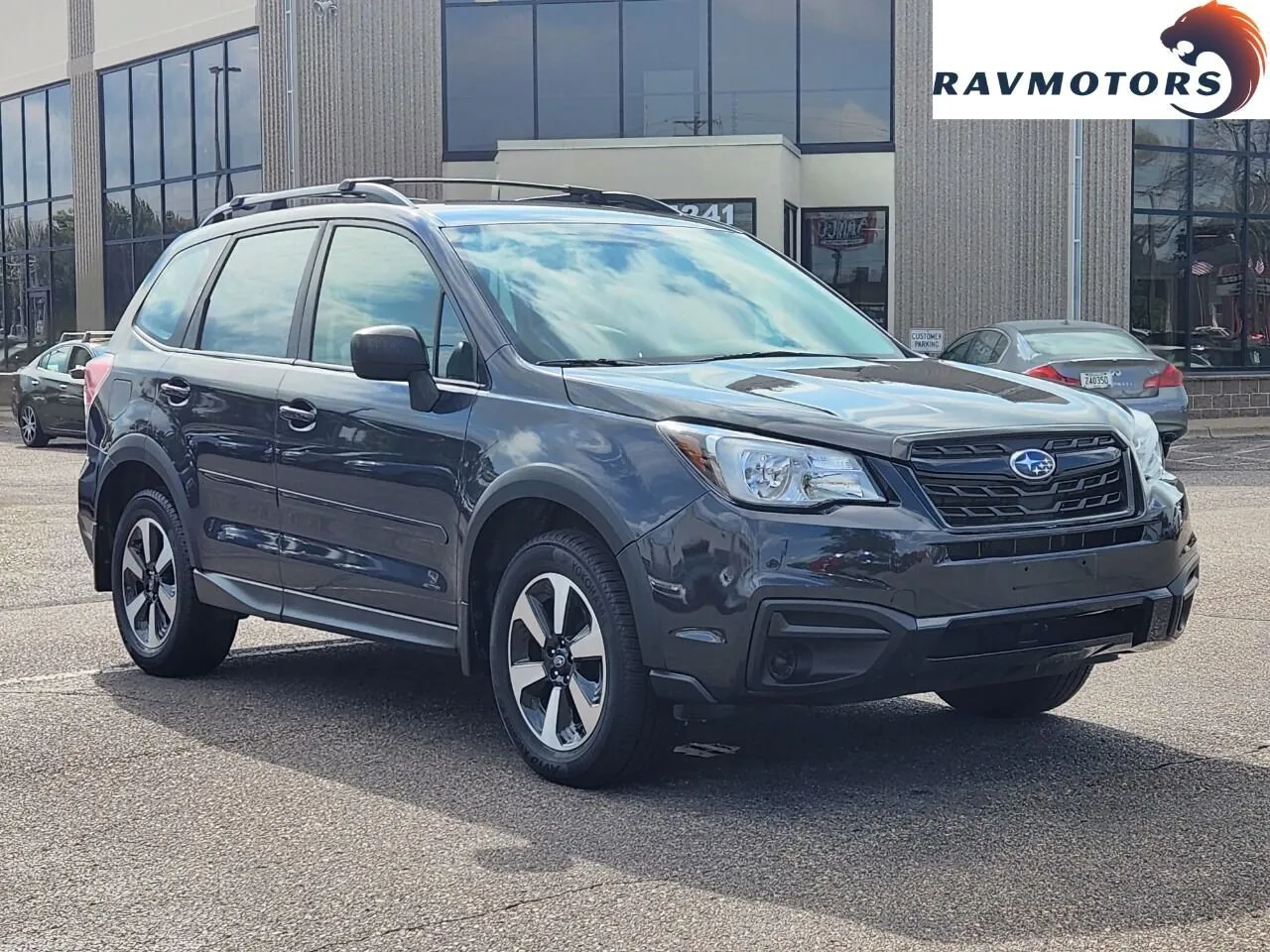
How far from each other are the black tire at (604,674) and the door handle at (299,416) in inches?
46.1

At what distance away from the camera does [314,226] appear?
6.61 meters

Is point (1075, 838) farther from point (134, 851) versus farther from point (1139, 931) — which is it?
point (134, 851)

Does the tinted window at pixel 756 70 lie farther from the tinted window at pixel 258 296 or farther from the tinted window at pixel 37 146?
the tinted window at pixel 258 296

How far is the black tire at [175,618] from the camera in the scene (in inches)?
271

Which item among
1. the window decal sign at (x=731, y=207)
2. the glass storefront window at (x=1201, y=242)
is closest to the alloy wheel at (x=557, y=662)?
the window decal sign at (x=731, y=207)

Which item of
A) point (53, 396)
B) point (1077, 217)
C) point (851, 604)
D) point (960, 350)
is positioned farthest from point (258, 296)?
point (1077, 217)

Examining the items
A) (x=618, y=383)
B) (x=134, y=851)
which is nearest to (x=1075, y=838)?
(x=618, y=383)

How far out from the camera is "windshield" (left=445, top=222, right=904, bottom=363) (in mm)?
5664

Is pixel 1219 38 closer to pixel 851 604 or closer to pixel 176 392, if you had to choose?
pixel 176 392

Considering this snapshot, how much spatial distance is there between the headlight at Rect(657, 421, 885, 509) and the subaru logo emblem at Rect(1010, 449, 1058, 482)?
16.7 inches

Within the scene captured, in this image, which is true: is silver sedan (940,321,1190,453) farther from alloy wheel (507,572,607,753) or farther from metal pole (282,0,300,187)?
metal pole (282,0,300,187)

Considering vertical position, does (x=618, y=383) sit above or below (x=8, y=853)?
above

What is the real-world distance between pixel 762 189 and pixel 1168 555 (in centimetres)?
2246

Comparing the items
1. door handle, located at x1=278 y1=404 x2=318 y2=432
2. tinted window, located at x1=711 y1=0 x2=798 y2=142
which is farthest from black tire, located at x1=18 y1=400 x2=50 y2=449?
door handle, located at x1=278 y1=404 x2=318 y2=432
